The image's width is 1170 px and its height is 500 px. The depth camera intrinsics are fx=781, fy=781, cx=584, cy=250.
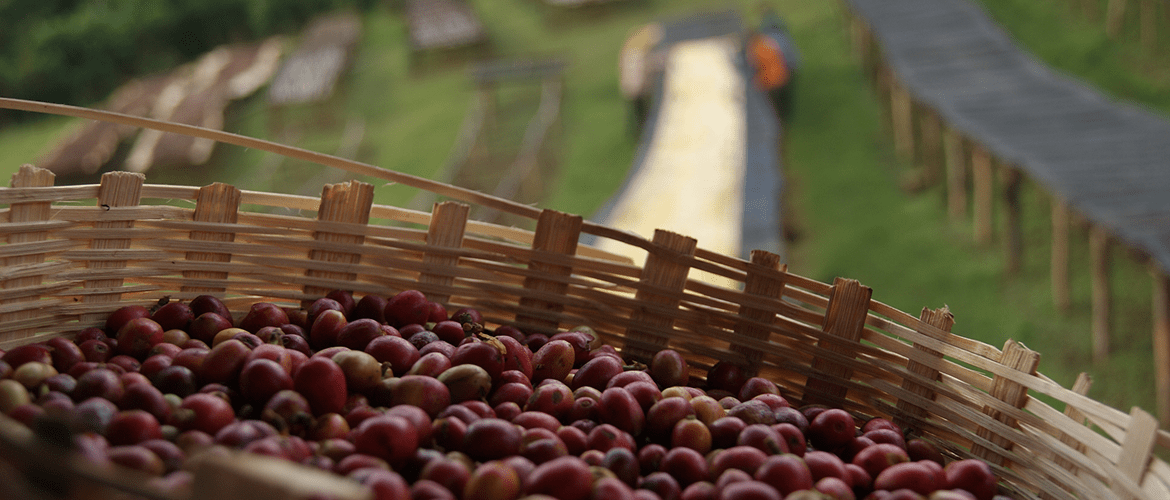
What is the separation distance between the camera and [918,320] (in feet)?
4.01

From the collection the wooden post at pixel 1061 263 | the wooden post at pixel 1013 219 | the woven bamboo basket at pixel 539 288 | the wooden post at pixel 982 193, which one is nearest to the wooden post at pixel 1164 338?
the wooden post at pixel 1061 263

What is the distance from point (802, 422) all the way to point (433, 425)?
0.52 metres

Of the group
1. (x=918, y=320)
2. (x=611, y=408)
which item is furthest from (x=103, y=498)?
(x=918, y=320)

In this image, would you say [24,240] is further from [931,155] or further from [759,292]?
[931,155]

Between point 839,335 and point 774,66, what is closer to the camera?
point 839,335

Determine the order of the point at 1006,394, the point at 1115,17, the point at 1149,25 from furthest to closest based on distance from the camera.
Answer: the point at 1115,17, the point at 1149,25, the point at 1006,394

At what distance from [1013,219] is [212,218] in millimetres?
4135

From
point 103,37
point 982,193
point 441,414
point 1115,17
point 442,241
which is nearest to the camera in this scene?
point 441,414

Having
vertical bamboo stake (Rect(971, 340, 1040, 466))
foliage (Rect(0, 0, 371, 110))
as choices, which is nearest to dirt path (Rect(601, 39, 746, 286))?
vertical bamboo stake (Rect(971, 340, 1040, 466))

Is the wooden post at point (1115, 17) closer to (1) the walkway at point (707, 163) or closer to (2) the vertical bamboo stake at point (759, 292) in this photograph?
(1) the walkway at point (707, 163)

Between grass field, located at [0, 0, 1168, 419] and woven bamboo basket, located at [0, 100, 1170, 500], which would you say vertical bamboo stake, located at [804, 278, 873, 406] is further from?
grass field, located at [0, 0, 1168, 419]

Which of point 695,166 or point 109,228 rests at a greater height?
point 695,166

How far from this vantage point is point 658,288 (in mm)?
1377

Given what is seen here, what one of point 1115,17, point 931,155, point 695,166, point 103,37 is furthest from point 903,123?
point 103,37
